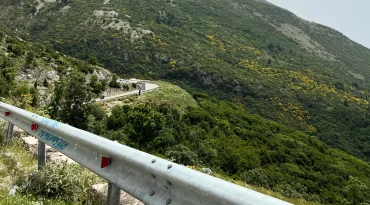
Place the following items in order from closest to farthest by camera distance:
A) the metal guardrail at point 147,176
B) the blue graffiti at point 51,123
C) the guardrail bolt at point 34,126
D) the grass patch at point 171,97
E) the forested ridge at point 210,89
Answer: the metal guardrail at point 147,176 < the blue graffiti at point 51,123 < the guardrail bolt at point 34,126 < the forested ridge at point 210,89 < the grass patch at point 171,97

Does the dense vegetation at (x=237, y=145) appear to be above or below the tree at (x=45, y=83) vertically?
below

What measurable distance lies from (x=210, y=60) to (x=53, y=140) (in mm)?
131278

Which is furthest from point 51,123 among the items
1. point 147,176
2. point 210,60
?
point 210,60

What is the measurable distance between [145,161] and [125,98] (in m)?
51.6

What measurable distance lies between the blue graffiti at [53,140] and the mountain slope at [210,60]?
334 ft

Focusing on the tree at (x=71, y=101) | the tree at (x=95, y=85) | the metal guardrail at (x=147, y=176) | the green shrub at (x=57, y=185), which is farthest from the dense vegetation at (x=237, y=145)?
the metal guardrail at (x=147, y=176)

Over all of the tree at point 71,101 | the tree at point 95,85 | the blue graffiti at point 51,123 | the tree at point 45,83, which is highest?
the blue graffiti at point 51,123

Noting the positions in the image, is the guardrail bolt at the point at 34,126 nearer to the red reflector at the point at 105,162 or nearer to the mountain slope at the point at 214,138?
the red reflector at the point at 105,162

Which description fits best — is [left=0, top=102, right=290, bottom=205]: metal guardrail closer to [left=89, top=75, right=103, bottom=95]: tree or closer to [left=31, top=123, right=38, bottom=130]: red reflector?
[left=31, top=123, right=38, bottom=130]: red reflector

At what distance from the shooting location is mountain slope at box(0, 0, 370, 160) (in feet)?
359

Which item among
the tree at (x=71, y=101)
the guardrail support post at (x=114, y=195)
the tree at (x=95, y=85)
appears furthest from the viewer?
the tree at (x=95, y=85)

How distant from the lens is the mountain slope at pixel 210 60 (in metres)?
109

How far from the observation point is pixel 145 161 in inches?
108

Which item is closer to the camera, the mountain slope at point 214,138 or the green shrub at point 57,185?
the green shrub at point 57,185
